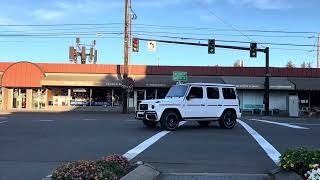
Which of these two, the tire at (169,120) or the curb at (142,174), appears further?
the tire at (169,120)

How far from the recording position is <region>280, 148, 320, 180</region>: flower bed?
7.96 metres

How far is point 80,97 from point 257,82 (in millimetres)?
17025

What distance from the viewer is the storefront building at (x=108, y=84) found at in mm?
46219

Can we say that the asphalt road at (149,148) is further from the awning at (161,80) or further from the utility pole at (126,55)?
the awning at (161,80)

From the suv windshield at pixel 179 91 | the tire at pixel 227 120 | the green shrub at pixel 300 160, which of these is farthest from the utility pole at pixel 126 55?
the green shrub at pixel 300 160

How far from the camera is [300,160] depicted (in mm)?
8055

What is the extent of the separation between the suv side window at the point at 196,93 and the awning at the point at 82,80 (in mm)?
25135

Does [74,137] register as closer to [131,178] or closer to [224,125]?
[224,125]

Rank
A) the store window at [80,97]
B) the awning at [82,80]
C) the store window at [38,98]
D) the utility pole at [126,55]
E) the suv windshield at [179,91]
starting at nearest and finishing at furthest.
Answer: the suv windshield at [179,91]
the utility pole at [126,55]
the awning at [82,80]
the store window at [80,97]
the store window at [38,98]

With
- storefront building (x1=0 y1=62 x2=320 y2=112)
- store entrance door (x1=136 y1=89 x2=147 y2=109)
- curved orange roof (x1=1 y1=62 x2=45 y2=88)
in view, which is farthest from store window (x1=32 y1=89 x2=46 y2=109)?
store entrance door (x1=136 y1=89 x2=147 y2=109)

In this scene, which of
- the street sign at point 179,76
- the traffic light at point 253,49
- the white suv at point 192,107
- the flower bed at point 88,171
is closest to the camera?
the flower bed at point 88,171

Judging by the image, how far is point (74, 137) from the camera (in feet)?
57.7

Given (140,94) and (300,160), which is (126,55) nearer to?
(140,94)

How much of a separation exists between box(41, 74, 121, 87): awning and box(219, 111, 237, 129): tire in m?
24.7
